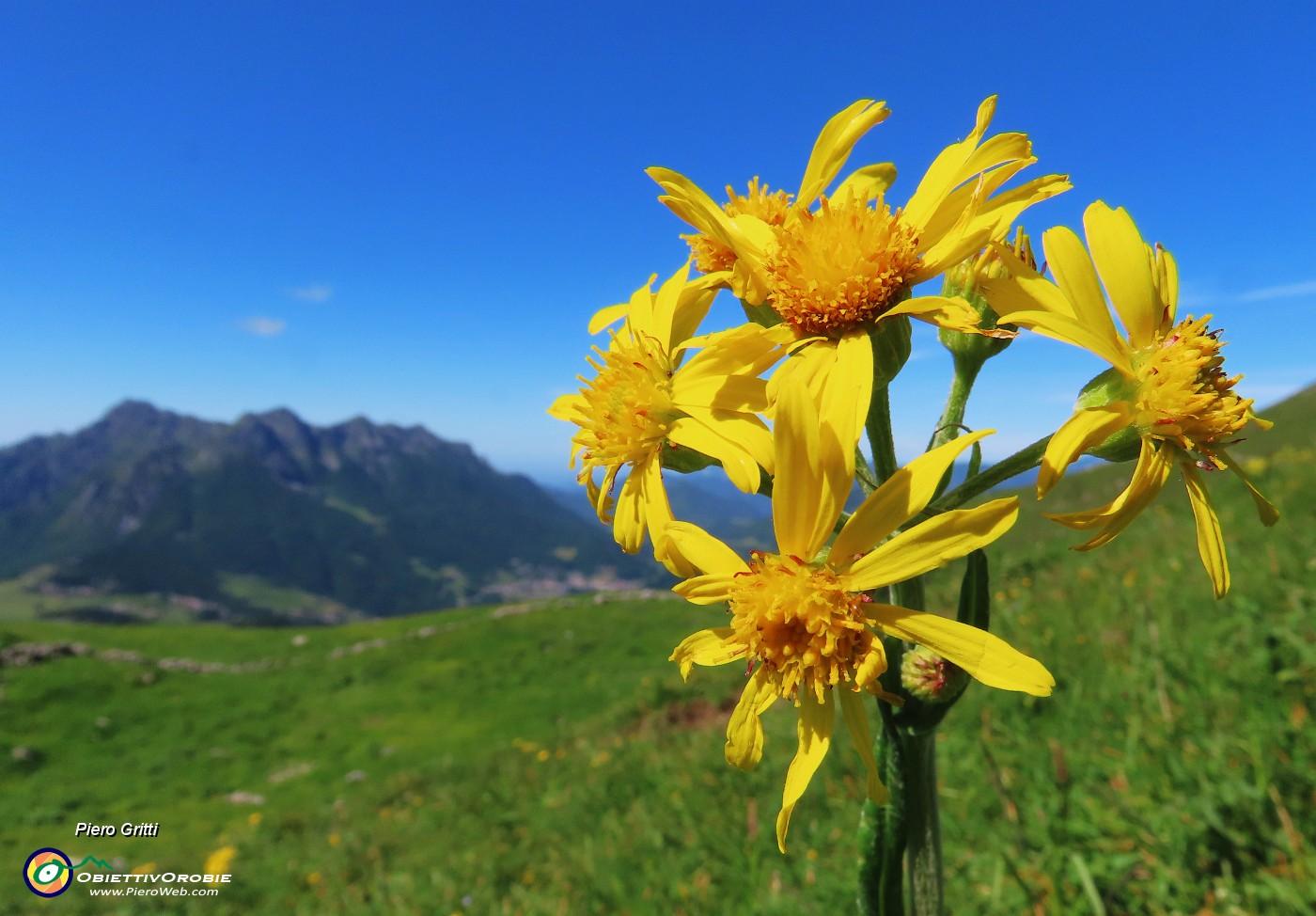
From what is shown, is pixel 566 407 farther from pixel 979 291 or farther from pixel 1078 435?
pixel 1078 435

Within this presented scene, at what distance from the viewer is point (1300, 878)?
8.68ft

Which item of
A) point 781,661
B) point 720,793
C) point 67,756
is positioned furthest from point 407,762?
point 781,661

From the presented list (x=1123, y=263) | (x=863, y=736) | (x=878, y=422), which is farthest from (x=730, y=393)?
(x=1123, y=263)

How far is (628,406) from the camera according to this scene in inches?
80.4

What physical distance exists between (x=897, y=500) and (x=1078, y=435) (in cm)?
41

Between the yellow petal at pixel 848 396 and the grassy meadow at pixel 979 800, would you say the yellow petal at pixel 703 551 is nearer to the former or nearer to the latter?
the yellow petal at pixel 848 396

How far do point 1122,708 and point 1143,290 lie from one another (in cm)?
368

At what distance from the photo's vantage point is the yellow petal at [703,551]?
5.39ft

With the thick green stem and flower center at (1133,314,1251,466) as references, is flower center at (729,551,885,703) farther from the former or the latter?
flower center at (1133,314,1251,466)

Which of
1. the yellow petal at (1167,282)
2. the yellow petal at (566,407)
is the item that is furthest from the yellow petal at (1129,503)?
the yellow petal at (566,407)

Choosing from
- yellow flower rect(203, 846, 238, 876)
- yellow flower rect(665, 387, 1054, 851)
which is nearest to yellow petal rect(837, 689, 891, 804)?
yellow flower rect(665, 387, 1054, 851)

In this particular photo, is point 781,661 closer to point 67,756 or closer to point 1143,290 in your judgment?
point 1143,290

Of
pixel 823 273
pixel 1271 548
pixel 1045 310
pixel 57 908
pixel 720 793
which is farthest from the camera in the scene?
pixel 57 908

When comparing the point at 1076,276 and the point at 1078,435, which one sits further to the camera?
the point at 1076,276
